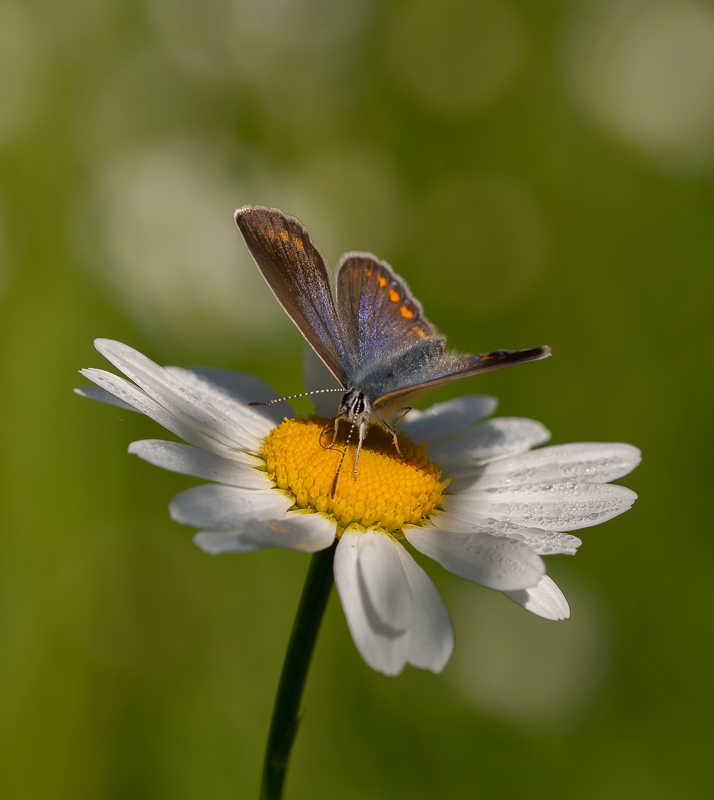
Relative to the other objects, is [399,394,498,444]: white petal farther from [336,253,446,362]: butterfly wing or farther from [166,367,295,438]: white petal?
[166,367,295,438]: white petal

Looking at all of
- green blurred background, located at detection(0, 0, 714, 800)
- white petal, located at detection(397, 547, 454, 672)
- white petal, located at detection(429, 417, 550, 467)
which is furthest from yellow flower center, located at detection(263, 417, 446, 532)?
green blurred background, located at detection(0, 0, 714, 800)

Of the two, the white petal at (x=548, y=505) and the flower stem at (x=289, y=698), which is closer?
the flower stem at (x=289, y=698)

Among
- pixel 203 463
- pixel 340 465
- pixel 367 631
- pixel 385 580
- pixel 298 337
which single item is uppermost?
pixel 298 337

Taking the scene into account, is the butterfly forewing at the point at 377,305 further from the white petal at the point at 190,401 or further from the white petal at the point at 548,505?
the white petal at the point at 548,505

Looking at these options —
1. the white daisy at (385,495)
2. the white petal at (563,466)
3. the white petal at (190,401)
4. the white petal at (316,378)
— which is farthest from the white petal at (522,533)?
the white petal at (316,378)

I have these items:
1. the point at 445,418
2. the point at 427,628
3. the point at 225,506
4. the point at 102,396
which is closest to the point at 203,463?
the point at 225,506

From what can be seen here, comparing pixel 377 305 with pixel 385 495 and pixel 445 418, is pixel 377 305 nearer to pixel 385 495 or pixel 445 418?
pixel 445 418
